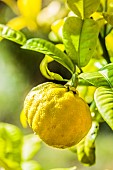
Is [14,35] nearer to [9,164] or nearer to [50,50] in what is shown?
[50,50]

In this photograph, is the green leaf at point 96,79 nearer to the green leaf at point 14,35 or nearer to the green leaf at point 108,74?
the green leaf at point 108,74

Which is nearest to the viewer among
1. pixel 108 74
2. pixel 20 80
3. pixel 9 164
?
pixel 108 74

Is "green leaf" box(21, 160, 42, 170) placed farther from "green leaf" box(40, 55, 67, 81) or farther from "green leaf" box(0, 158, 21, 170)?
"green leaf" box(40, 55, 67, 81)

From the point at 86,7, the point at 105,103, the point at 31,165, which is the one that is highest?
the point at 86,7

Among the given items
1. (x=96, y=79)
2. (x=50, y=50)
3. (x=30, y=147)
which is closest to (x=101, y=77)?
(x=96, y=79)

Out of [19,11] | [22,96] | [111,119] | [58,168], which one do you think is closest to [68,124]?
[111,119]

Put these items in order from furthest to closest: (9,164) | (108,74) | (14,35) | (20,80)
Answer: (20,80) < (9,164) < (14,35) < (108,74)
